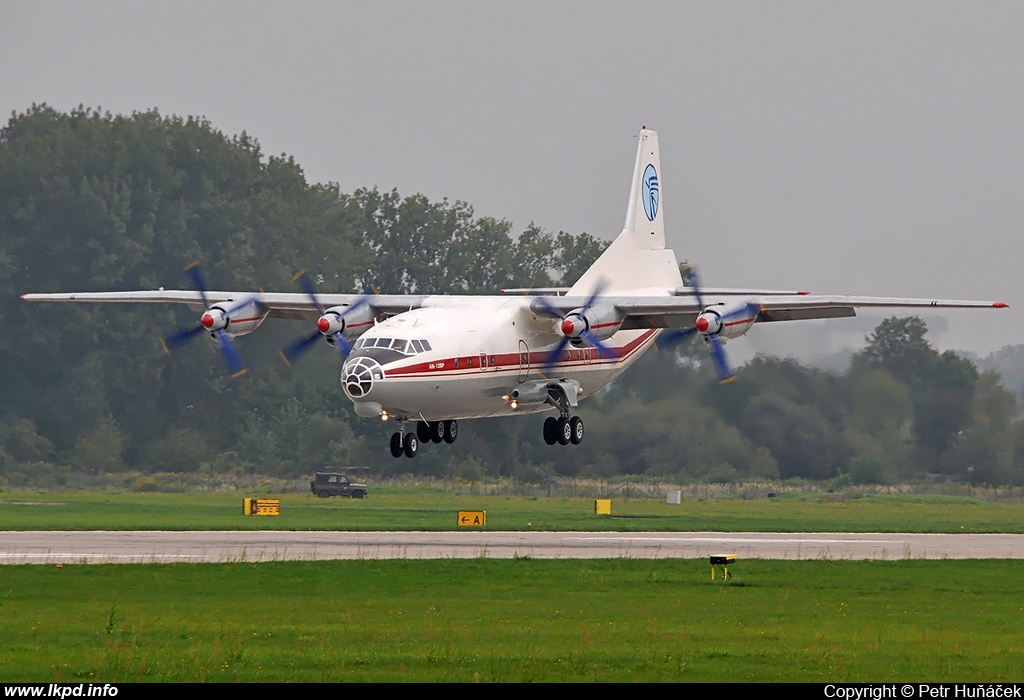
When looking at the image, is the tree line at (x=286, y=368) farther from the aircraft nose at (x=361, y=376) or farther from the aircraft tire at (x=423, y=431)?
the aircraft nose at (x=361, y=376)

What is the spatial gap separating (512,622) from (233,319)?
71.4 ft

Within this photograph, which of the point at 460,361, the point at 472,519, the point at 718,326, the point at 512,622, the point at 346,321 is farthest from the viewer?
the point at 472,519

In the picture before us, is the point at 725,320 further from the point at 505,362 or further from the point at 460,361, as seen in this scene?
the point at 460,361

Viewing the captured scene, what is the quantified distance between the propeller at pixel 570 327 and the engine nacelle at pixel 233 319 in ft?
31.0

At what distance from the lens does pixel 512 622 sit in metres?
28.3

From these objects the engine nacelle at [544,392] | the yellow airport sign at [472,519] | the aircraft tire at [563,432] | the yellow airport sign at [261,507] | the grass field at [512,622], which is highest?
the engine nacelle at [544,392]

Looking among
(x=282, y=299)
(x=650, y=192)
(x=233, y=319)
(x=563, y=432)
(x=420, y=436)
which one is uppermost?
(x=650, y=192)

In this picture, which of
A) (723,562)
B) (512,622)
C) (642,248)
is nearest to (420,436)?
(642,248)

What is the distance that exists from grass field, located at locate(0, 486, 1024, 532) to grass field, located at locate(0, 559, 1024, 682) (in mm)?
16970

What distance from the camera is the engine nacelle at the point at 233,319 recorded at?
4650 centimetres

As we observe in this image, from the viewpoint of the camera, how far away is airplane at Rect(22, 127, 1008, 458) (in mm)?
41312

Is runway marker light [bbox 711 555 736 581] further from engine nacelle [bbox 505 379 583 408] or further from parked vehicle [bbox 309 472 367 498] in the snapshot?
parked vehicle [bbox 309 472 367 498]

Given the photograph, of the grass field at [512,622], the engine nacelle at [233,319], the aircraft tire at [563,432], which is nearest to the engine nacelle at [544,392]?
the aircraft tire at [563,432]

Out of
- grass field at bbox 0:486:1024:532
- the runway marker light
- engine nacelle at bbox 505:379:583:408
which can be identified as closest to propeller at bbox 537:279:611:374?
engine nacelle at bbox 505:379:583:408
